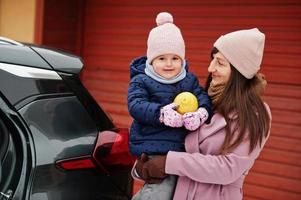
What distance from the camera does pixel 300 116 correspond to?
502 cm

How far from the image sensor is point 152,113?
240cm

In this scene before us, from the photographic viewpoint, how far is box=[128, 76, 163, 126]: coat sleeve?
2404 mm

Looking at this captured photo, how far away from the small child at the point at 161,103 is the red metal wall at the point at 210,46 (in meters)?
2.69

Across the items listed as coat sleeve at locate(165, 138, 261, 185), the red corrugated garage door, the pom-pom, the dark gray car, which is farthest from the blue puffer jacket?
the red corrugated garage door

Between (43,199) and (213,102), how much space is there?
0.90 m

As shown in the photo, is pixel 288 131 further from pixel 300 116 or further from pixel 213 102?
pixel 213 102

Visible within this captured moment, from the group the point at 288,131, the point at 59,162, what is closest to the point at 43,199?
the point at 59,162

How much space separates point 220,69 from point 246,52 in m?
0.15

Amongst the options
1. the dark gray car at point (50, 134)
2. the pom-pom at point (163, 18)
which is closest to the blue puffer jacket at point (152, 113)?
the dark gray car at point (50, 134)

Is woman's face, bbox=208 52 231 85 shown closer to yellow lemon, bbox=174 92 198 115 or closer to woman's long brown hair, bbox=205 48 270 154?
woman's long brown hair, bbox=205 48 270 154

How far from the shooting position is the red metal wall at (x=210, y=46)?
5078 mm

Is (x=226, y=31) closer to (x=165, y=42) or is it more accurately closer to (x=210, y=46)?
(x=210, y=46)

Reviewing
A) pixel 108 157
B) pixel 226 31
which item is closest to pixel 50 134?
pixel 108 157

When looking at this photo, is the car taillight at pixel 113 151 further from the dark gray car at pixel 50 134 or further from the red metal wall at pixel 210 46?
the red metal wall at pixel 210 46
